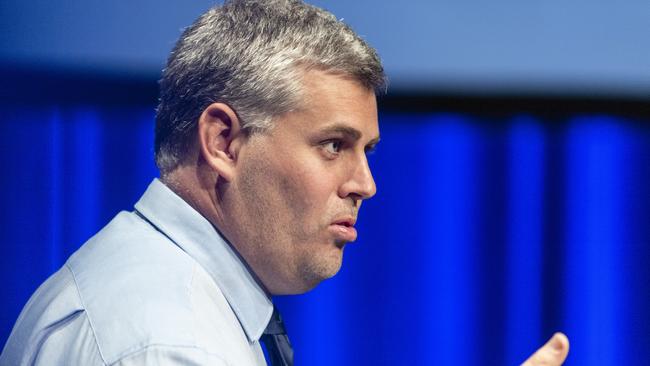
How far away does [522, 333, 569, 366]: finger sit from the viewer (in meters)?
0.90

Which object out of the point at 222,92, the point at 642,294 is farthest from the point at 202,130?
the point at 642,294

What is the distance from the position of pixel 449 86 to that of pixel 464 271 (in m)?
0.47

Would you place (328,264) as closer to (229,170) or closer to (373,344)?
(229,170)

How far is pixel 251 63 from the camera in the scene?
105cm

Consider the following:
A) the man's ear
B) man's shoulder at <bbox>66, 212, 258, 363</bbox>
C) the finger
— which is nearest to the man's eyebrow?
the man's ear

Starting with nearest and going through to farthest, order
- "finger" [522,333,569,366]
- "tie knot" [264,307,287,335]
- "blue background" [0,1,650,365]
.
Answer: "finger" [522,333,569,366], "tie knot" [264,307,287,335], "blue background" [0,1,650,365]

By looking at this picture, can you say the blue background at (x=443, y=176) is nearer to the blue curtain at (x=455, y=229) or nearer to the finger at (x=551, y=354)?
the blue curtain at (x=455, y=229)

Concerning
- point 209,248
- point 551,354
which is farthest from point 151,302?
point 551,354

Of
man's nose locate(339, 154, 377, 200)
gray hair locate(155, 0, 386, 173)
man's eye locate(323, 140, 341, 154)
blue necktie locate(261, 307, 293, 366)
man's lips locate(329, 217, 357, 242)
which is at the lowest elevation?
blue necktie locate(261, 307, 293, 366)

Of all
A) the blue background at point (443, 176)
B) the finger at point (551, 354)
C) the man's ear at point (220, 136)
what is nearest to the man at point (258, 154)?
the man's ear at point (220, 136)

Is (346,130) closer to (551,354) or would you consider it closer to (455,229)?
(551,354)

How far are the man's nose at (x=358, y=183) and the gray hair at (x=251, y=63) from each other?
10 cm

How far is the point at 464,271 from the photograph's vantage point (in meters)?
2.25

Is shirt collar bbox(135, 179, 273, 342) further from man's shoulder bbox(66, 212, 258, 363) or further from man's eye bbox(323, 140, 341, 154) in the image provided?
man's eye bbox(323, 140, 341, 154)
